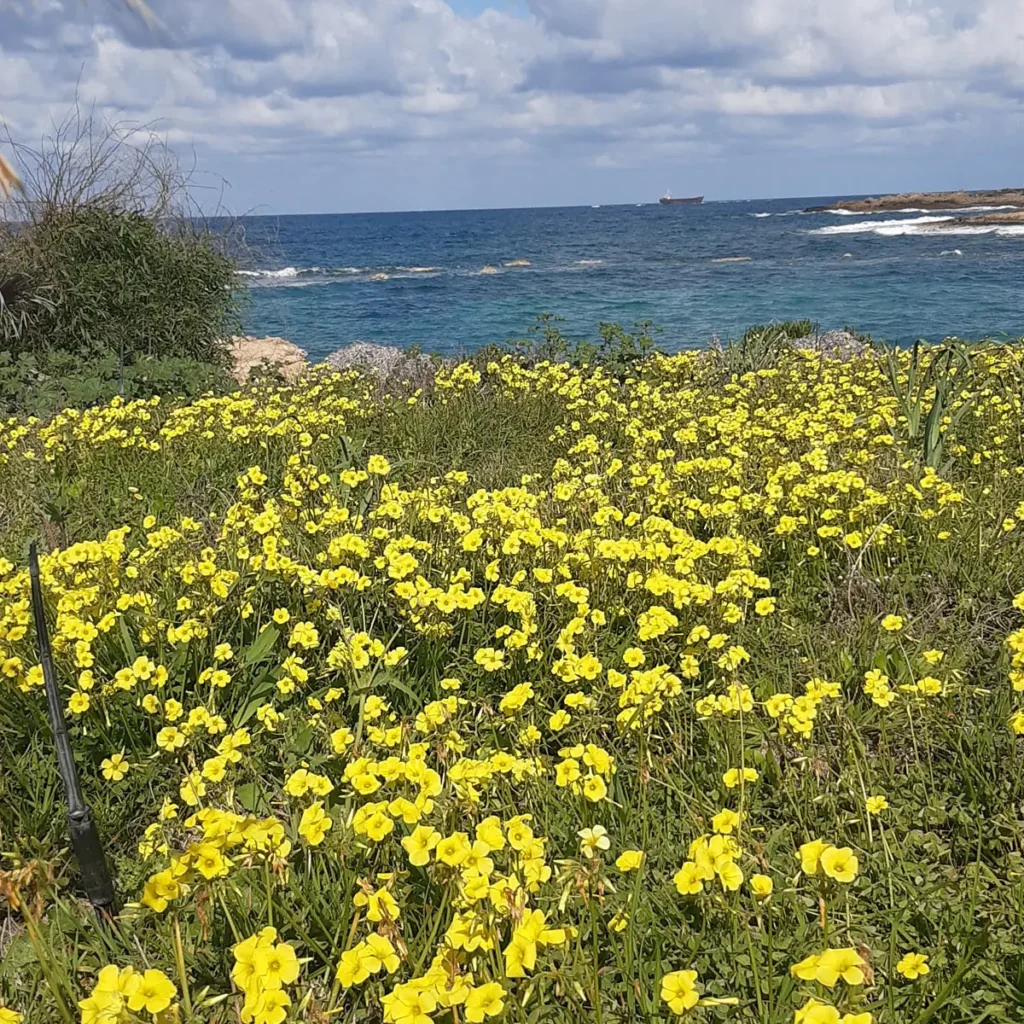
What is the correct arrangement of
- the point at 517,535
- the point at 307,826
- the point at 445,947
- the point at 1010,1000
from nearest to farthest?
the point at 445,947, the point at 1010,1000, the point at 307,826, the point at 517,535

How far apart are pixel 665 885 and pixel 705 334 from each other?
15677mm

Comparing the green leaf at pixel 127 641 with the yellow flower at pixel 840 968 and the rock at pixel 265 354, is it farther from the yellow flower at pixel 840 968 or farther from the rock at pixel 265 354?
the rock at pixel 265 354

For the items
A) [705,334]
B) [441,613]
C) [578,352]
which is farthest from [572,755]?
[705,334]

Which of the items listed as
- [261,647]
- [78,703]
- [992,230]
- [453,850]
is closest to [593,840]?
[453,850]

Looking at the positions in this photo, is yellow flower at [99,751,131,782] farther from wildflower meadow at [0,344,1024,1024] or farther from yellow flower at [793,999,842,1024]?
yellow flower at [793,999,842,1024]

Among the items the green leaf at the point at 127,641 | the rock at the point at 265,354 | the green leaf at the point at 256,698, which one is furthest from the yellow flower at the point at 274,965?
the rock at the point at 265,354

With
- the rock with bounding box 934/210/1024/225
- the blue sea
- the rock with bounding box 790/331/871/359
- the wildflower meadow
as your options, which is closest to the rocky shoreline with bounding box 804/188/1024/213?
the rock with bounding box 934/210/1024/225

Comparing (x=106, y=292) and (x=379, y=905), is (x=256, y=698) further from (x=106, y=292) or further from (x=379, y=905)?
(x=106, y=292)

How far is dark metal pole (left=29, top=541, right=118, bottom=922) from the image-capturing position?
6.68 feet

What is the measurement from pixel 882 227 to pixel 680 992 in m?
67.8

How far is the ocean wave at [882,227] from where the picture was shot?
185 ft

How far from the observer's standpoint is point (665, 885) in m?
2.18

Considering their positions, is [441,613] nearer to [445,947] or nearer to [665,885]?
[665,885]

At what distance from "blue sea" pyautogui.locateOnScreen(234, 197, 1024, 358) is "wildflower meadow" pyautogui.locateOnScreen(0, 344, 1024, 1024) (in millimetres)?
6704
